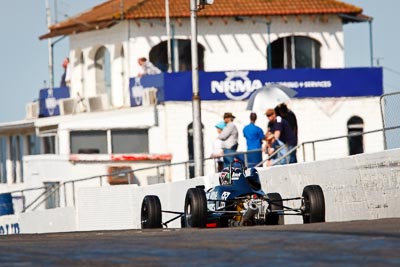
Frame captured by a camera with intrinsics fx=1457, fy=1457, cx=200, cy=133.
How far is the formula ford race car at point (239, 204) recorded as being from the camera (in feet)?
66.6

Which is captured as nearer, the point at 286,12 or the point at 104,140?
the point at 104,140

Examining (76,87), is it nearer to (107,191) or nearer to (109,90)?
(109,90)

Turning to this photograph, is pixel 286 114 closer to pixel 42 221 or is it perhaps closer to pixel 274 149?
pixel 274 149

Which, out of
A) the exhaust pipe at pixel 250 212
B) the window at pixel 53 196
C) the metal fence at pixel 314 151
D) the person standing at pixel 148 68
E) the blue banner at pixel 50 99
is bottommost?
the exhaust pipe at pixel 250 212

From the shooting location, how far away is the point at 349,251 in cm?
1177

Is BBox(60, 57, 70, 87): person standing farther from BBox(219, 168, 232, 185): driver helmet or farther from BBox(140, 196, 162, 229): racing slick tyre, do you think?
BBox(219, 168, 232, 185): driver helmet

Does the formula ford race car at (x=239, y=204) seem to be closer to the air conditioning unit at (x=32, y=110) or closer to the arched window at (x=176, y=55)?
the arched window at (x=176, y=55)

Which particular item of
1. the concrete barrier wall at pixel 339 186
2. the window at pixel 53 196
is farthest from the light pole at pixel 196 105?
the window at pixel 53 196

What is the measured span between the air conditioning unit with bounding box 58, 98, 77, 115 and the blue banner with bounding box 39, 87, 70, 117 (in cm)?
148

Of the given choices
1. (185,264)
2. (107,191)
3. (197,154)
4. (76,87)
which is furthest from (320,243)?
(76,87)

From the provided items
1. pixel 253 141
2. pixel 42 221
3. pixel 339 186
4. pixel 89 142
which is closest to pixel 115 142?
pixel 89 142

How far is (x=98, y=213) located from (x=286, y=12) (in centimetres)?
1911

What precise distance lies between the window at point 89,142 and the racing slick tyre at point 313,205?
86.9 feet

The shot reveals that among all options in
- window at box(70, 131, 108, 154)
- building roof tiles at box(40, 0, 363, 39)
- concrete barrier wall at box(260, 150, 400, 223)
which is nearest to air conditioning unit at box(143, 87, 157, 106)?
window at box(70, 131, 108, 154)
